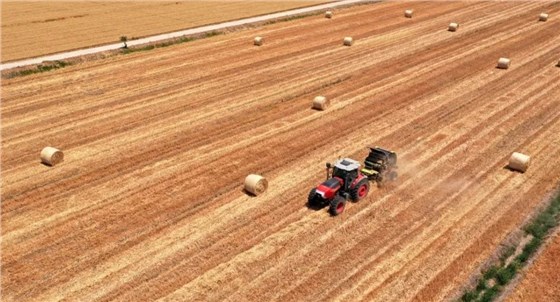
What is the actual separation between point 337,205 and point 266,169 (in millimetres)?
4278

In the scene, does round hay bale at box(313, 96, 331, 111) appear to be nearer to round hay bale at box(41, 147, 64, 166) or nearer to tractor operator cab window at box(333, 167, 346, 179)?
tractor operator cab window at box(333, 167, 346, 179)

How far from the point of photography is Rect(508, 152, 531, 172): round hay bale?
711 inches

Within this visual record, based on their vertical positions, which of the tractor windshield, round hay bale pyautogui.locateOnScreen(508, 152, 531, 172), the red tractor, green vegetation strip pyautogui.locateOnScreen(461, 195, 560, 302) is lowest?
green vegetation strip pyautogui.locateOnScreen(461, 195, 560, 302)

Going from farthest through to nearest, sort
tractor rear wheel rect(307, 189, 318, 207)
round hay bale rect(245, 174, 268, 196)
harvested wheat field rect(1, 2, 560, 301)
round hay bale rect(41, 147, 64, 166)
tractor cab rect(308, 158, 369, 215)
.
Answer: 1. round hay bale rect(41, 147, 64, 166)
2. round hay bale rect(245, 174, 268, 196)
3. tractor rear wheel rect(307, 189, 318, 207)
4. tractor cab rect(308, 158, 369, 215)
5. harvested wheat field rect(1, 2, 560, 301)

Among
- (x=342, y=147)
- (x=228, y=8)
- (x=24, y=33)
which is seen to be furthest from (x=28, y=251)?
(x=228, y=8)

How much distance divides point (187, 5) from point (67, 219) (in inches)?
1444

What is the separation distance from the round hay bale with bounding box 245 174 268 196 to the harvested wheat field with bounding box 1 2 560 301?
0.81 ft

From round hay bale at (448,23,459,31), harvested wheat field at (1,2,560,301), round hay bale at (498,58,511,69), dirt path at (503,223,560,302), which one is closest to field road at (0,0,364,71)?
harvested wheat field at (1,2,560,301)

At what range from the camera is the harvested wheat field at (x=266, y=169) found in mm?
13602

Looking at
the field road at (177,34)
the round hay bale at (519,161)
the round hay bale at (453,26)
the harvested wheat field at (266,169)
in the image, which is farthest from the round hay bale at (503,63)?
the field road at (177,34)

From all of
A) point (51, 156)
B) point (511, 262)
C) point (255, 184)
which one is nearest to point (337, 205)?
point (255, 184)

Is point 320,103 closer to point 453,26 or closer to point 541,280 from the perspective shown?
point 541,280

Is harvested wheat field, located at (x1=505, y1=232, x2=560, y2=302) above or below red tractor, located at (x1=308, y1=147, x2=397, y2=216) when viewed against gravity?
below

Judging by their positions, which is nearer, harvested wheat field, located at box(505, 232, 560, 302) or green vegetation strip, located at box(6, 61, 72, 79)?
harvested wheat field, located at box(505, 232, 560, 302)
